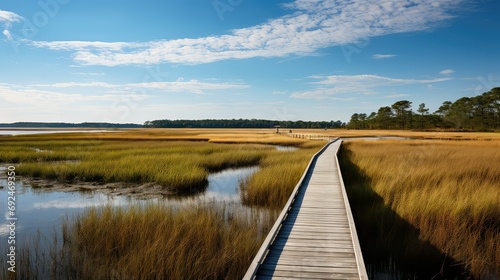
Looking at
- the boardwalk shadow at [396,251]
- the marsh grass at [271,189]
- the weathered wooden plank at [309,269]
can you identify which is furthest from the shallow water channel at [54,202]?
the weathered wooden plank at [309,269]

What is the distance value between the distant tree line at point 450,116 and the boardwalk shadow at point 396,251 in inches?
3046

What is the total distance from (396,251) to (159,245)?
5.27 meters

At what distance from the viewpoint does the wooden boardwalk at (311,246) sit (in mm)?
4465

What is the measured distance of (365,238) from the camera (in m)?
7.56

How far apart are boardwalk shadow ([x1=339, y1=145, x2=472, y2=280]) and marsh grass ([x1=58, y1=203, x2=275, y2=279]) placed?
2599 mm

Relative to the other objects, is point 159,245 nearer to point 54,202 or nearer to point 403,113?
point 54,202

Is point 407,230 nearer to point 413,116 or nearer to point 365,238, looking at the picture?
point 365,238

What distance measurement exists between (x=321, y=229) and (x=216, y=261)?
2.28 m

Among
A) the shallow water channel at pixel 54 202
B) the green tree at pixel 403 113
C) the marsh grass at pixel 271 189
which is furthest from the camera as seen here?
the green tree at pixel 403 113

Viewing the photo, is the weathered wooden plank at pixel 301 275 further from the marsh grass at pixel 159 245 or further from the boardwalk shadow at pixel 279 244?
the marsh grass at pixel 159 245

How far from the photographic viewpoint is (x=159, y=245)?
626cm

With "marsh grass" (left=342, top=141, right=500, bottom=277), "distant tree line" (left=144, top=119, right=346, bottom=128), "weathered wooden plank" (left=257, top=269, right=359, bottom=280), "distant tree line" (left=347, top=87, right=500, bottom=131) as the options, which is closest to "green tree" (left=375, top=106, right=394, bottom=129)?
"distant tree line" (left=347, top=87, right=500, bottom=131)

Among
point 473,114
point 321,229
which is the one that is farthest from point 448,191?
point 473,114

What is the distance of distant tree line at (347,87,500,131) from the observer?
69.2m
